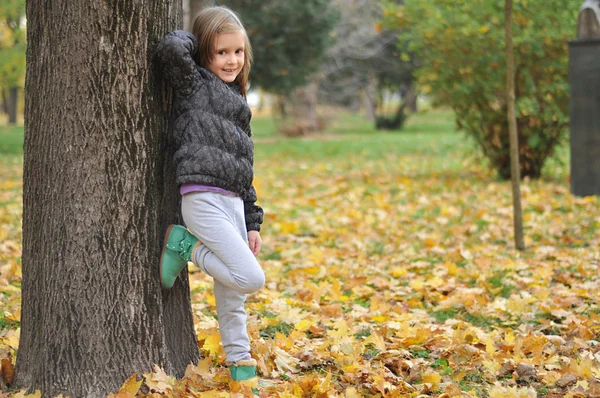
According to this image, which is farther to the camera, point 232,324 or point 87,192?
point 232,324

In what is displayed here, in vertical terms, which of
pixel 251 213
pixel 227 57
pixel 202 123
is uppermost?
pixel 227 57

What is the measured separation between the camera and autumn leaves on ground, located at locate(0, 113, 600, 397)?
10.7 feet

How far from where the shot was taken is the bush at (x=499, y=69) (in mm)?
10203

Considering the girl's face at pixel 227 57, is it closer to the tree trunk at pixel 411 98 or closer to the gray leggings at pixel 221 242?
the gray leggings at pixel 221 242

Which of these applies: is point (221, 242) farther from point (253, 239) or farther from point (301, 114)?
point (301, 114)

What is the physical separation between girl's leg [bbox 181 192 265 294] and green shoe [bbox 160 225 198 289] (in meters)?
0.07

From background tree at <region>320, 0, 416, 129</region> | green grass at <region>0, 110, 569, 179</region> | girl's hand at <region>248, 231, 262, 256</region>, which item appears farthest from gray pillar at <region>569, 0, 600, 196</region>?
background tree at <region>320, 0, 416, 129</region>

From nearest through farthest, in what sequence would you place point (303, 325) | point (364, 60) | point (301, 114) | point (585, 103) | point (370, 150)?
point (303, 325), point (585, 103), point (370, 150), point (301, 114), point (364, 60)

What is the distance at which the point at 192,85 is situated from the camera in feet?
9.90

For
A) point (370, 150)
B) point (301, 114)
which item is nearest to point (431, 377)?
point (370, 150)

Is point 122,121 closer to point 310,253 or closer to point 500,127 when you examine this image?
point 310,253

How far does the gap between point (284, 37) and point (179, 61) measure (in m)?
17.2

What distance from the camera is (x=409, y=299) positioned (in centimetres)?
473

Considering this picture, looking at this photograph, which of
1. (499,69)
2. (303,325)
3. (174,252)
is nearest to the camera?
(174,252)
